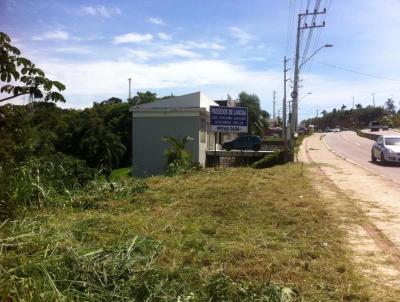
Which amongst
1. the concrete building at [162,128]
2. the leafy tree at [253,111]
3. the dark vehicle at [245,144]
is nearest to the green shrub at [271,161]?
the concrete building at [162,128]

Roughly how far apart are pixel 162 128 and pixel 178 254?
88.1 ft

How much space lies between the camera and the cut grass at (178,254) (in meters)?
4.39

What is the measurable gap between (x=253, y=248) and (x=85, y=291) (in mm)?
2604

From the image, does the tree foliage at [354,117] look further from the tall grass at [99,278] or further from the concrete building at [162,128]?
the tall grass at [99,278]

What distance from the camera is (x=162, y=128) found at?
32.5 metres

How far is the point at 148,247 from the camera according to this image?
5.95 m

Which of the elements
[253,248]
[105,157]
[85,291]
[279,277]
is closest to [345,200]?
[253,248]

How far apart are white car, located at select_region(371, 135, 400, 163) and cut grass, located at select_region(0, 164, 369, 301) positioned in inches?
671

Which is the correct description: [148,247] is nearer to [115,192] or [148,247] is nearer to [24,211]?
[24,211]

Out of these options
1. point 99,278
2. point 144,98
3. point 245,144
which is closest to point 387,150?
point 245,144

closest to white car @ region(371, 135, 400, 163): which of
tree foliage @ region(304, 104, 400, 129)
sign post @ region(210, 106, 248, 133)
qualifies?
sign post @ region(210, 106, 248, 133)

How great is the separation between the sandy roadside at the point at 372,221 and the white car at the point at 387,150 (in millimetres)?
8853

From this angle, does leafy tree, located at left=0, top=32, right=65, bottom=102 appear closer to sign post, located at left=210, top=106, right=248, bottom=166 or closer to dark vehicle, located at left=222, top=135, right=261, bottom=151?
sign post, located at left=210, top=106, right=248, bottom=166

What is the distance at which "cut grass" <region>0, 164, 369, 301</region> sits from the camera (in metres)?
4.39
